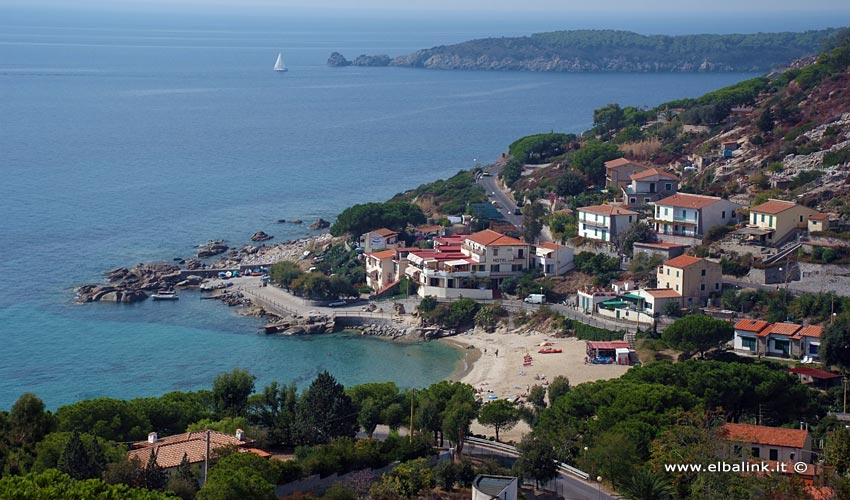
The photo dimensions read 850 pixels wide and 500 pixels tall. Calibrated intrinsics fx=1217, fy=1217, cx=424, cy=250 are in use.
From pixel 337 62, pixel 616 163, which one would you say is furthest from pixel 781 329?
pixel 337 62

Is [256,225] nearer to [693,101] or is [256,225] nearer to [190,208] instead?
[190,208]

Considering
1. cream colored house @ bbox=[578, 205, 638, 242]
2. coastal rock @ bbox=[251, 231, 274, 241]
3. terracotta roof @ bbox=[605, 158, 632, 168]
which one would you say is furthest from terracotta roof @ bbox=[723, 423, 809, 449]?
coastal rock @ bbox=[251, 231, 274, 241]

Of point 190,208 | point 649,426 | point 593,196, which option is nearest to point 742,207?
point 593,196

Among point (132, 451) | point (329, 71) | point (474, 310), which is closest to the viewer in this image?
point (132, 451)

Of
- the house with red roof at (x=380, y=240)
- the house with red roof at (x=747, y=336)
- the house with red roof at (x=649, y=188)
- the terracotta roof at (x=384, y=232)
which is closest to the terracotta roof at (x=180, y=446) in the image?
the house with red roof at (x=747, y=336)

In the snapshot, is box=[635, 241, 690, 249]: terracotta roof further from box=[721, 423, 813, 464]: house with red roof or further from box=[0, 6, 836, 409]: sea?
box=[721, 423, 813, 464]: house with red roof

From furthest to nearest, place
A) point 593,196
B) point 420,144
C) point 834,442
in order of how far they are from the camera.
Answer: point 420,144
point 593,196
point 834,442
